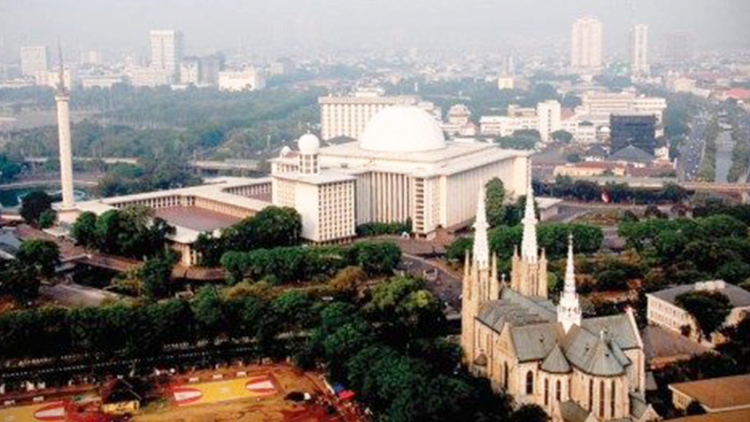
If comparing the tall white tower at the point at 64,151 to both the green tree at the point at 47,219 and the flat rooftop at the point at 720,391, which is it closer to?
the green tree at the point at 47,219

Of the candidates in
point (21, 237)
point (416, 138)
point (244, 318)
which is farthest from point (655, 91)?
point (244, 318)

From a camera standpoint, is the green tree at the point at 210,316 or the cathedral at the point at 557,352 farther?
the green tree at the point at 210,316

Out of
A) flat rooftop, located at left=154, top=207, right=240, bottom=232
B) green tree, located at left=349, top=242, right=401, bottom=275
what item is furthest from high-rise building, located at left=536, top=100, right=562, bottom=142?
green tree, located at left=349, top=242, right=401, bottom=275

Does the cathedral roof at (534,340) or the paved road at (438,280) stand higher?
the cathedral roof at (534,340)

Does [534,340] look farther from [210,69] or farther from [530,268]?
[210,69]

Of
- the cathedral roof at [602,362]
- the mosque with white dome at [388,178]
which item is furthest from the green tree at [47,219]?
the cathedral roof at [602,362]

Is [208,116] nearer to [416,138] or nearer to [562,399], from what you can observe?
[416,138]

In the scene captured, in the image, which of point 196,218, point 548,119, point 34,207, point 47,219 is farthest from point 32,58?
point 548,119
